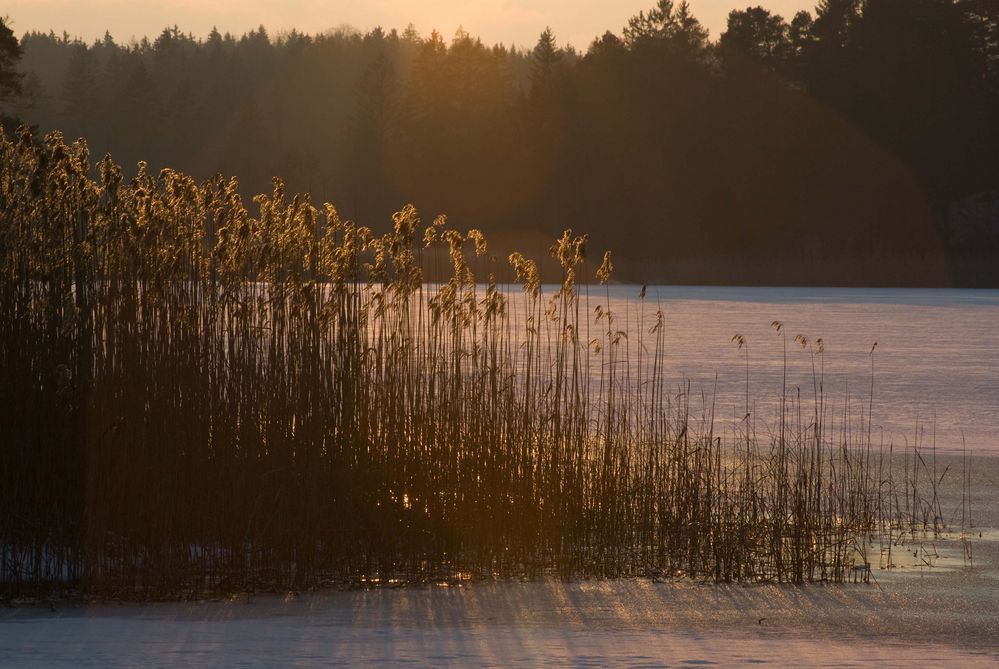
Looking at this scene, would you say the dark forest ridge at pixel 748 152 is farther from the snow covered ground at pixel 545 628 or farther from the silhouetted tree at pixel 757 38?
the snow covered ground at pixel 545 628

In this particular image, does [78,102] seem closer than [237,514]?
No

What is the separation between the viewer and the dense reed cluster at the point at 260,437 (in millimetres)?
6055

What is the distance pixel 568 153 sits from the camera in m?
50.9

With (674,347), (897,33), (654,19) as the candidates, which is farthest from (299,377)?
(654,19)

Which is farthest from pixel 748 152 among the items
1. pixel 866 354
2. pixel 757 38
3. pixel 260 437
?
pixel 260 437

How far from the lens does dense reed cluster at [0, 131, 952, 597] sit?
6055 mm

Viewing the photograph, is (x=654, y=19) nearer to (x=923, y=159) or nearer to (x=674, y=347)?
(x=923, y=159)

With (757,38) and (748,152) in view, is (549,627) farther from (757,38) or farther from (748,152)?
(757,38)

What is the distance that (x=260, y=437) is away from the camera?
A: 633 centimetres

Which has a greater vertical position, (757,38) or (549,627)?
(757,38)

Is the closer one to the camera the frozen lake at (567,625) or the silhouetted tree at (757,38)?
the frozen lake at (567,625)

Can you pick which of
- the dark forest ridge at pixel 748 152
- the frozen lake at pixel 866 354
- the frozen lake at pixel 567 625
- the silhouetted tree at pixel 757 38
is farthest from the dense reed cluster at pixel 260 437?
the silhouetted tree at pixel 757 38

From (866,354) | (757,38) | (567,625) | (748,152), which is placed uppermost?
(757,38)

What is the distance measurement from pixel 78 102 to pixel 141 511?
7002 cm
